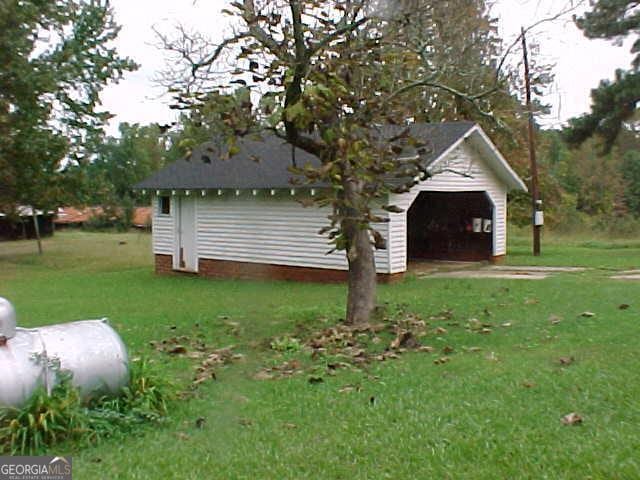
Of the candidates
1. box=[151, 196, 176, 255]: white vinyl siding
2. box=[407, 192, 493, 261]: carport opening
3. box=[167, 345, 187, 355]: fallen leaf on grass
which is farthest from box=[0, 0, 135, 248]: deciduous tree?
box=[167, 345, 187, 355]: fallen leaf on grass

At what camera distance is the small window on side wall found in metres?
22.4

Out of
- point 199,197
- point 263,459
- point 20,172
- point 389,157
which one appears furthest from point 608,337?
point 20,172

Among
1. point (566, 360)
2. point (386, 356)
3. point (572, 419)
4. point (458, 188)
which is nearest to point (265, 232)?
point (458, 188)

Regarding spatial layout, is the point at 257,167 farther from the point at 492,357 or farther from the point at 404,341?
the point at 492,357

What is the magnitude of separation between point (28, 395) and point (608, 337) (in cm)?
583

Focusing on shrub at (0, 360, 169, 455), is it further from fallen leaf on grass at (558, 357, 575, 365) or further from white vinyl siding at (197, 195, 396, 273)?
white vinyl siding at (197, 195, 396, 273)

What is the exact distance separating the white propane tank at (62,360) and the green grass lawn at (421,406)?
0.48 meters

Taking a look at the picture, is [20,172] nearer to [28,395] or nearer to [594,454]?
[28,395]

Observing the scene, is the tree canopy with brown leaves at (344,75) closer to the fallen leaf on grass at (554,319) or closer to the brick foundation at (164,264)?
the fallen leaf on grass at (554,319)

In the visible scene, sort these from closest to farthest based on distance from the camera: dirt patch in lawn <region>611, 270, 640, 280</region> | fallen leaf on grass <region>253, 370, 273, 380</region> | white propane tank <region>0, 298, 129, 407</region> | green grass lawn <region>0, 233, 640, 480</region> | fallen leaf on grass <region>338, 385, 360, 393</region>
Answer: green grass lawn <region>0, 233, 640, 480</region> < white propane tank <region>0, 298, 129, 407</region> < fallen leaf on grass <region>338, 385, 360, 393</region> < fallen leaf on grass <region>253, 370, 273, 380</region> < dirt patch in lawn <region>611, 270, 640, 280</region>

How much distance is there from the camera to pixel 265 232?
19688 mm

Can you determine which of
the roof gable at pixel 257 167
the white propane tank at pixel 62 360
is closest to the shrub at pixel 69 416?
the white propane tank at pixel 62 360

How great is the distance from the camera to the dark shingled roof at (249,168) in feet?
60.6

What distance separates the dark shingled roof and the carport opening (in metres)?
3.72
